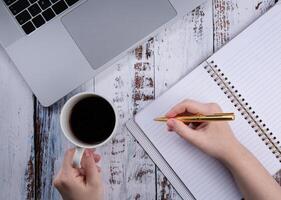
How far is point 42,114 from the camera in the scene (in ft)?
2.96

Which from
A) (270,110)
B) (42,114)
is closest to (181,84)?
(270,110)

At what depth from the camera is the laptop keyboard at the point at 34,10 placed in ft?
2.69

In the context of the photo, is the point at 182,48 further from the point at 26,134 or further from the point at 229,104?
the point at 26,134

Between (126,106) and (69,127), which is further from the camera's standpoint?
(126,106)

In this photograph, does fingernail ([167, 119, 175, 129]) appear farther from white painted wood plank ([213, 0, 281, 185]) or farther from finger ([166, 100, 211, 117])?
white painted wood plank ([213, 0, 281, 185])

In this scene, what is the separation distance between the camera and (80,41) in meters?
0.85

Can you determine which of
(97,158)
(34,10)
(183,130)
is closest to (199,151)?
(183,130)

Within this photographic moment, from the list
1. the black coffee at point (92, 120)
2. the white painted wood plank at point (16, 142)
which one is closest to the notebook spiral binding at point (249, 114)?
the black coffee at point (92, 120)

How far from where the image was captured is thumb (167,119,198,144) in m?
0.81

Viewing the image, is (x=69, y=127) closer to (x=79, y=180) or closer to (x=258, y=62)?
(x=79, y=180)

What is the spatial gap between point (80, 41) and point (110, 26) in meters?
0.06

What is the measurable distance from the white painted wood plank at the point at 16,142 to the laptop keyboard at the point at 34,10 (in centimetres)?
12

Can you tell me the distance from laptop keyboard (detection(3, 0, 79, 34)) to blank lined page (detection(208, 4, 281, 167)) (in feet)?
1.01

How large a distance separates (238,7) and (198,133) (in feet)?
0.87
